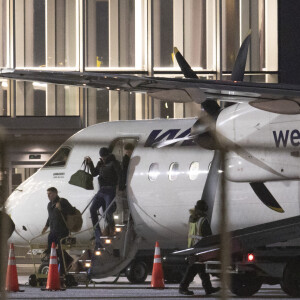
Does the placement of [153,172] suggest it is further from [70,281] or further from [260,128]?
[260,128]

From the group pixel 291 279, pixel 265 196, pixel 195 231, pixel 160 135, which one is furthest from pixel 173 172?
pixel 291 279

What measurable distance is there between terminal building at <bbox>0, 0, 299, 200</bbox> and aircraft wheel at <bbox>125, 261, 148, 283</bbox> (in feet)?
29.6

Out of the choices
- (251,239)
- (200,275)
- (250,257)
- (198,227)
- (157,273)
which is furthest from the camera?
(157,273)

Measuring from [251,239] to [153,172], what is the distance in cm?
438

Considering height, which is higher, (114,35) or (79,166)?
(114,35)

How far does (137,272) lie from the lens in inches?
758

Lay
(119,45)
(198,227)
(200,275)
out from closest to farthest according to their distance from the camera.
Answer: (200,275)
(198,227)
(119,45)

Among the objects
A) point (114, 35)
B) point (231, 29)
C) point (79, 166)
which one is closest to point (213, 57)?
point (231, 29)

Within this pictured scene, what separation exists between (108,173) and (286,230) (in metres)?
5.44

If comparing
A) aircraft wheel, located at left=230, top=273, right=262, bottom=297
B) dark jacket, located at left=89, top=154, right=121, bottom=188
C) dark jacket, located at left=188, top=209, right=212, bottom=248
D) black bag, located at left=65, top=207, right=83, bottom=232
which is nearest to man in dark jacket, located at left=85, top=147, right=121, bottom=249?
dark jacket, located at left=89, top=154, right=121, bottom=188

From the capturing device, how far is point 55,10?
1108 inches

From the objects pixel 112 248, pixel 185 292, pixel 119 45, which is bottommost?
pixel 185 292

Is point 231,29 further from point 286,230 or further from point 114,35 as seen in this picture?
point 286,230

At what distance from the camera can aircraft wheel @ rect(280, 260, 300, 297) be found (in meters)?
14.9
